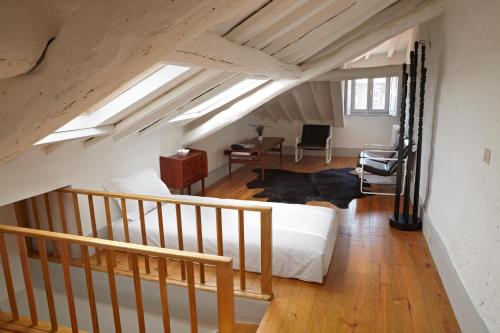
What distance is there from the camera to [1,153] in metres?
1.05

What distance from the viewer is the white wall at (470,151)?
74.3 inches

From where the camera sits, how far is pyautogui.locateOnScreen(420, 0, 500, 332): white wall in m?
1.89

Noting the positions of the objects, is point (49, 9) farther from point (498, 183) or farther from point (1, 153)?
point (498, 183)

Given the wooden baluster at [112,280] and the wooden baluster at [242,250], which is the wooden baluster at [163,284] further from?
the wooden baluster at [242,250]

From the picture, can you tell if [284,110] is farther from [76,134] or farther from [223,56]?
[223,56]

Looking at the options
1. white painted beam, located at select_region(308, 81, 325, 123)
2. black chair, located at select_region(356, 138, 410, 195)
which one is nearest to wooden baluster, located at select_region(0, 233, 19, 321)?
black chair, located at select_region(356, 138, 410, 195)

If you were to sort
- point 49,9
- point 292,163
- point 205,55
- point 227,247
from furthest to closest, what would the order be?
point 292,163
point 227,247
point 205,55
point 49,9

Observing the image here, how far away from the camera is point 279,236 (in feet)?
9.48

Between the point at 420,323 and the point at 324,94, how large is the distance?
183 inches

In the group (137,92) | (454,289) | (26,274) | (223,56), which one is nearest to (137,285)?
(26,274)

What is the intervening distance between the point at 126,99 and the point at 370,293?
2.27m

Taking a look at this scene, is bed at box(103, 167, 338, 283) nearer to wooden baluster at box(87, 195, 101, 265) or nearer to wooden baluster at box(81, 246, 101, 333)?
wooden baluster at box(87, 195, 101, 265)

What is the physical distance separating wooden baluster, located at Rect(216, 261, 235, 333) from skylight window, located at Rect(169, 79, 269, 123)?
106 inches

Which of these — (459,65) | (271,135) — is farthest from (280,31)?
(271,135)
